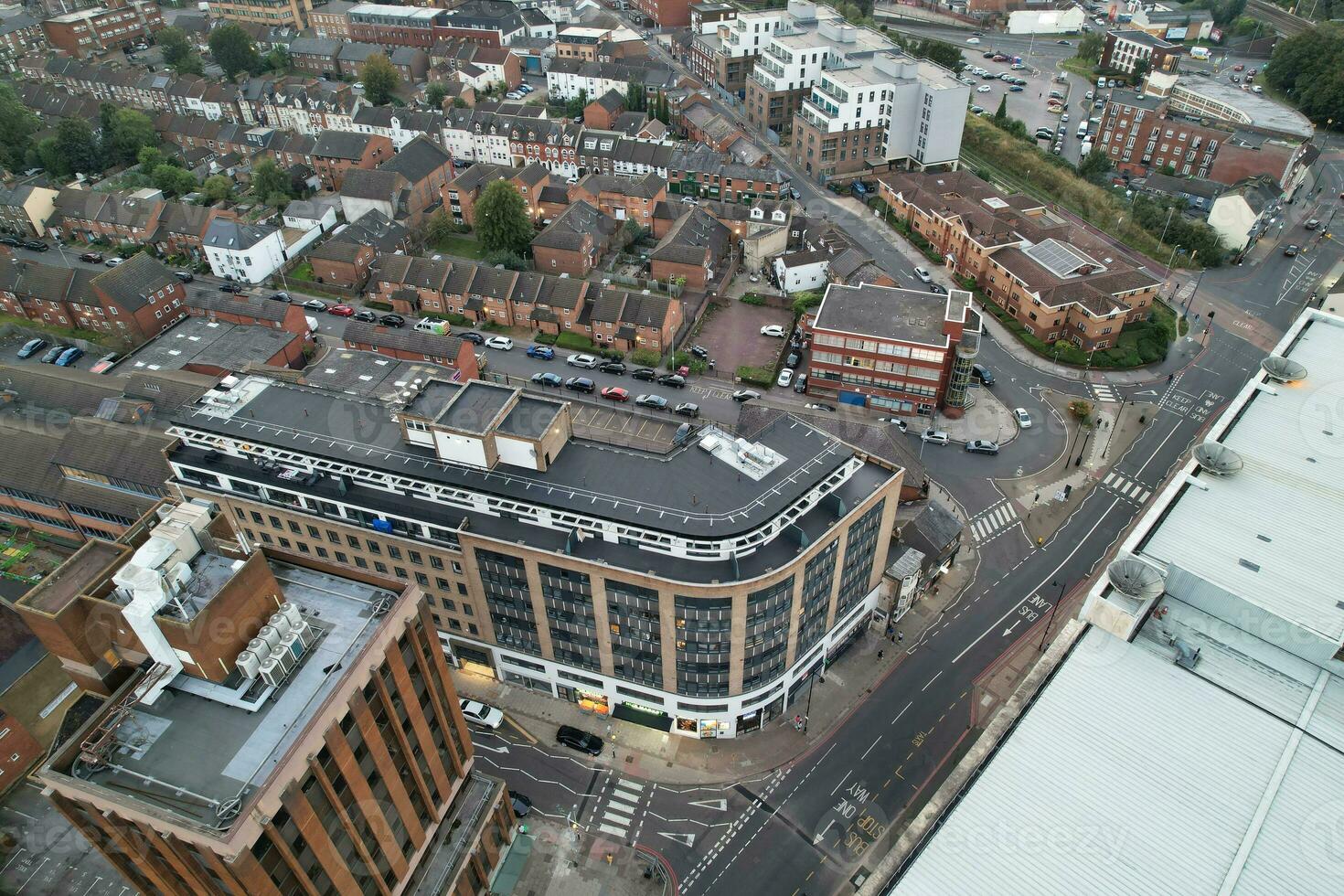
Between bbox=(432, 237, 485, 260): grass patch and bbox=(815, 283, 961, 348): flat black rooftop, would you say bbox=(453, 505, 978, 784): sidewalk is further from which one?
bbox=(432, 237, 485, 260): grass patch

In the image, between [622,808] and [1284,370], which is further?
[1284,370]

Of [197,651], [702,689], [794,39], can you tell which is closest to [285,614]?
[197,651]

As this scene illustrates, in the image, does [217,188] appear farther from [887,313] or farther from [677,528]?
[677,528]

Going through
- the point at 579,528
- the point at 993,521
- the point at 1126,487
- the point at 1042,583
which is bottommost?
the point at 1042,583

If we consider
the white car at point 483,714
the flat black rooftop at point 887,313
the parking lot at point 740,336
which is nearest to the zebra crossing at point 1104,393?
the flat black rooftop at point 887,313

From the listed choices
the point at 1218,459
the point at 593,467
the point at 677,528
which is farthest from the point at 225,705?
the point at 1218,459

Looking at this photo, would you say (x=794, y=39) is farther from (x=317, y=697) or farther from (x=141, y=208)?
(x=317, y=697)

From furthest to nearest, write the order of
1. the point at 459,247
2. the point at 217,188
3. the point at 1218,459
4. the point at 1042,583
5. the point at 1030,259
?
the point at 217,188 < the point at 459,247 < the point at 1030,259 < the point at 1042,583 < the point at 1218,459

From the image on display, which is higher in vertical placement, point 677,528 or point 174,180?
point 677,528
